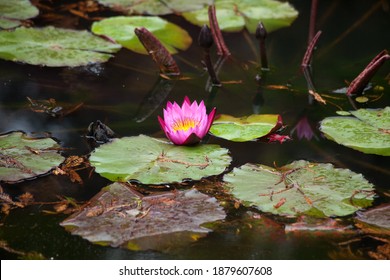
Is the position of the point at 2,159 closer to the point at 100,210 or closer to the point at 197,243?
the point at 100,210

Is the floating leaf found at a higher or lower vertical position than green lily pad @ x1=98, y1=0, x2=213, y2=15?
higher

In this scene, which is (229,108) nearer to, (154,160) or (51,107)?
(154,160)

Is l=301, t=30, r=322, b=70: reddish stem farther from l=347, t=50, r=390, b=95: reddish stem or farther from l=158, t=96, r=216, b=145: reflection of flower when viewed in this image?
l=158, t=96, r=216, b=145: reflection of flower

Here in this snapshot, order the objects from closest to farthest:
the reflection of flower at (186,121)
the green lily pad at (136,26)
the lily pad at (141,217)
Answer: the lily pad at (141,217)
the reflection of flower at (186,121)
the green lily pad at (136,26)

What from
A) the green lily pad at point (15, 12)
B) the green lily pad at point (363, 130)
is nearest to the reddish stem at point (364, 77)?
the green lily pad at point (363, 130)

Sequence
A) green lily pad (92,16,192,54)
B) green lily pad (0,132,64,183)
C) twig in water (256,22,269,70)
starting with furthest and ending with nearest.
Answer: green lily pad (92,16,192,54), twig in water (256,22,269,70), green lily pad (0,132,64,183)

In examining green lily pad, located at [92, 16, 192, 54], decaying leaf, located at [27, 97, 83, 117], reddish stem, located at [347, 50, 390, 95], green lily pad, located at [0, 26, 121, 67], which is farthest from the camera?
green lily pad, located at [92, 16, 192, 54]

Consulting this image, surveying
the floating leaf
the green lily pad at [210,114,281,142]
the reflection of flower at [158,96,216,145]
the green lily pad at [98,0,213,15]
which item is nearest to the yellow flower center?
the reflection of flower at [158,96,216,145]

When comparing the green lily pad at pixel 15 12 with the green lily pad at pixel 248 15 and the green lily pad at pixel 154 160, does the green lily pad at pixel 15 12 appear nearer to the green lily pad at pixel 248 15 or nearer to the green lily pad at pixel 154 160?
the green lily pad at pixel 248 15
